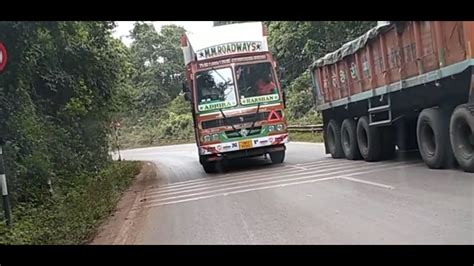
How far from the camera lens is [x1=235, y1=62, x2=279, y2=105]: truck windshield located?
13.2m

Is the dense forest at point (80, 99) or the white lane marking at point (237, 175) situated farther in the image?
the white lane marking at point (237, 175)

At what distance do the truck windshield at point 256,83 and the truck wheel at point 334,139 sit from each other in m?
2.52

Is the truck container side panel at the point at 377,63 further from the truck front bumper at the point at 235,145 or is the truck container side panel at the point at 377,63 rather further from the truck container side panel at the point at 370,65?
the truck front bumper at the point at 235,145

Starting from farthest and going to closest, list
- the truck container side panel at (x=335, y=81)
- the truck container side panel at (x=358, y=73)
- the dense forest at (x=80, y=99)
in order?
the truck container side panel at (x=335, y=81)
the truck container side panel at (x=358, y=73)
the dense forest at (x=80, y=99)

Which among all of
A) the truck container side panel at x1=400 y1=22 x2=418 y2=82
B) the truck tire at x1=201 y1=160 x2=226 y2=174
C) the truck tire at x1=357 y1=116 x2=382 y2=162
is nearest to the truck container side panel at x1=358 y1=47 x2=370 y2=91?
the truck tire at x1=357 y1=116 x2=382 y2=162

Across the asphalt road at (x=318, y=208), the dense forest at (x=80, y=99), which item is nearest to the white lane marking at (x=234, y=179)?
the asphalt road at (x=318, y=208)

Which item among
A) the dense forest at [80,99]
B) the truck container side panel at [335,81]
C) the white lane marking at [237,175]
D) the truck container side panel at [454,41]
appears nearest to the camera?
the truck container side panel at [454,41]

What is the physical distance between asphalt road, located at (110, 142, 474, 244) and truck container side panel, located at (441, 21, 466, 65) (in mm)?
1834

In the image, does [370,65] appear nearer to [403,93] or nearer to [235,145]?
[403,93]

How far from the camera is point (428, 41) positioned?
9391 mm

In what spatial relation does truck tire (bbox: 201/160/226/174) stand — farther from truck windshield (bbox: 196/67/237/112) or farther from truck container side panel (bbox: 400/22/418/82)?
truck container side panel (bbox: 400/22/418/82)

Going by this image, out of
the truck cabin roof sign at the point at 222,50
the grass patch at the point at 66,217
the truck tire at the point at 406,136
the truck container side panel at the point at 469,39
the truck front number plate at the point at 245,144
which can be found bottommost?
the grass patch at the point at 66,217

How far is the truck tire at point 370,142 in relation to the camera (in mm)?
12656

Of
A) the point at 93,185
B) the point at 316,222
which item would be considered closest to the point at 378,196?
the point at 316,222
